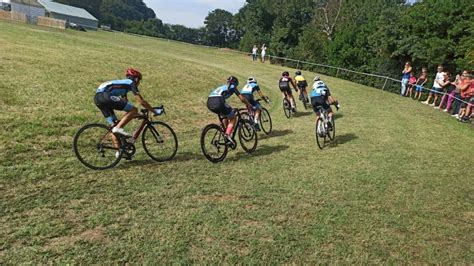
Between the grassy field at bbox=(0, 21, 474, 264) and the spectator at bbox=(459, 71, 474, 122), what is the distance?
13.3 ft

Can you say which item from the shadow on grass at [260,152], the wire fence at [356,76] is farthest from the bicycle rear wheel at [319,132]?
the wire fence at [356,76]

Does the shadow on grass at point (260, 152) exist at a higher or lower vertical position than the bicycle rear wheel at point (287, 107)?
lower

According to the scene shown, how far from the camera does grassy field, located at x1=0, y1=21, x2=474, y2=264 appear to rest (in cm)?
538

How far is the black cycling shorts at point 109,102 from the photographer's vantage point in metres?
7.63

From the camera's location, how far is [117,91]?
25.5 feet

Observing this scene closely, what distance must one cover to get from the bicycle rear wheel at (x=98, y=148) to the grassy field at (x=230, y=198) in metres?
0.26

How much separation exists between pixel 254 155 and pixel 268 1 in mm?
63932

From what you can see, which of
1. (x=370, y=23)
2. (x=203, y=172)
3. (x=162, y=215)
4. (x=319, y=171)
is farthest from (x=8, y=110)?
(x=370, y=23)

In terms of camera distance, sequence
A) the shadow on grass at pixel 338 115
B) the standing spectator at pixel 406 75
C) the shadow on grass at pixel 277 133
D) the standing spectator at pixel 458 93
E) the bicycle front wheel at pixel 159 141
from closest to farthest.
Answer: the bicycle front wheel at pixel 159 141, the shadow on grass at pixel 277 133, the shadow on grass at pixel 338 115, the standing spectator at pixel 458 93, the standing spectator at pixel 406 75

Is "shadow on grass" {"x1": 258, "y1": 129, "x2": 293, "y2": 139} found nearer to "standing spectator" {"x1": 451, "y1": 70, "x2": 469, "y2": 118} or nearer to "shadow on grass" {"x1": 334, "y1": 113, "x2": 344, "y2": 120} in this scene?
"shadow on grass" {"x1": 334, "y1": 113, "x2": 344, "y2": 120}

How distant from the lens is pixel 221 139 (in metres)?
9.29

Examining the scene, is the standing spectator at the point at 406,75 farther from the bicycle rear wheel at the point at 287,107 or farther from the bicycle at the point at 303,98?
the bicycle rear wheel at the point at 287,107

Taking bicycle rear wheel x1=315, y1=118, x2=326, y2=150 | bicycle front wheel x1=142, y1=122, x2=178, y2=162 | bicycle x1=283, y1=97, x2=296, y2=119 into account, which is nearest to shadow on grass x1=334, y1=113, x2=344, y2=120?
bicycle x1=283, y1=97, x2=296, y2=119

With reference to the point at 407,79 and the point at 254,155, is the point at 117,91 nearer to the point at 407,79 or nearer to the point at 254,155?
the point at 254,155
